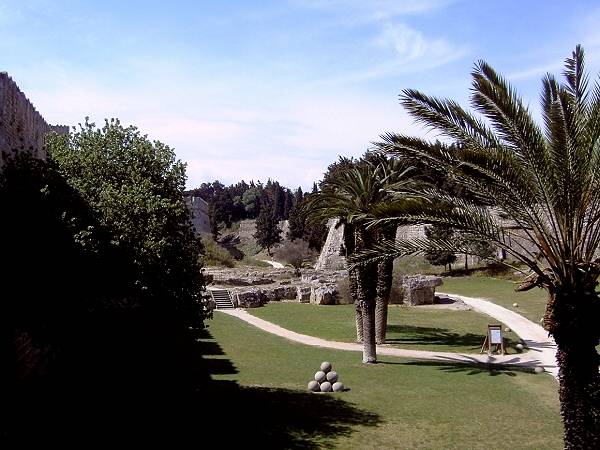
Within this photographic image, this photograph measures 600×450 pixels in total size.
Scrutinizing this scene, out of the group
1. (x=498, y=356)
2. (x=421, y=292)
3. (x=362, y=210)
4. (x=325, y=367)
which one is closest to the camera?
(x=325, y=367)

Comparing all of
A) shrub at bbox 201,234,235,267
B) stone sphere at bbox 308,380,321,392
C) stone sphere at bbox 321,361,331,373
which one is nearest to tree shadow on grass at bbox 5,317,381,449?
stone sphere at bbox 308,380,321,392

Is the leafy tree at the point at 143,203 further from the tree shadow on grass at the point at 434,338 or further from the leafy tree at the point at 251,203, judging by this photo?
the leafy tree at the point at 251,203

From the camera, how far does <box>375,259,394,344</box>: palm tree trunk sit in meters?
20.8

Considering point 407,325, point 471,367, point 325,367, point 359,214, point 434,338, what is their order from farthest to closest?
point 407,325 < point 434,338 < point 359,214 < point 471,367 < point 325,367

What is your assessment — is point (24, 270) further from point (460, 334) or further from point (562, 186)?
point (460, 334)

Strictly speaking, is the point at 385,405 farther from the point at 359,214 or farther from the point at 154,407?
the point at 359,214

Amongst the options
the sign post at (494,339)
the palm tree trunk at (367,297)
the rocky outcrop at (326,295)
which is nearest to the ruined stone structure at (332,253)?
the rocky outcrop at (326,295)

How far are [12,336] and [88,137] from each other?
603 centimetres

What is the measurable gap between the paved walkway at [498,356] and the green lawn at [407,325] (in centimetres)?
57

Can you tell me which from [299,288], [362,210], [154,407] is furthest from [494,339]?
[299,288]

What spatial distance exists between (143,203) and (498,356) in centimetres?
1184

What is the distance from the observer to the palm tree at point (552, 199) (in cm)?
794

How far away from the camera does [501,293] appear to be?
3319cm

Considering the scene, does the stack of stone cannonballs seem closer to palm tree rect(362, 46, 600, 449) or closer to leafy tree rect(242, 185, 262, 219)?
palm tree rect(362, 46, 600, 449)
